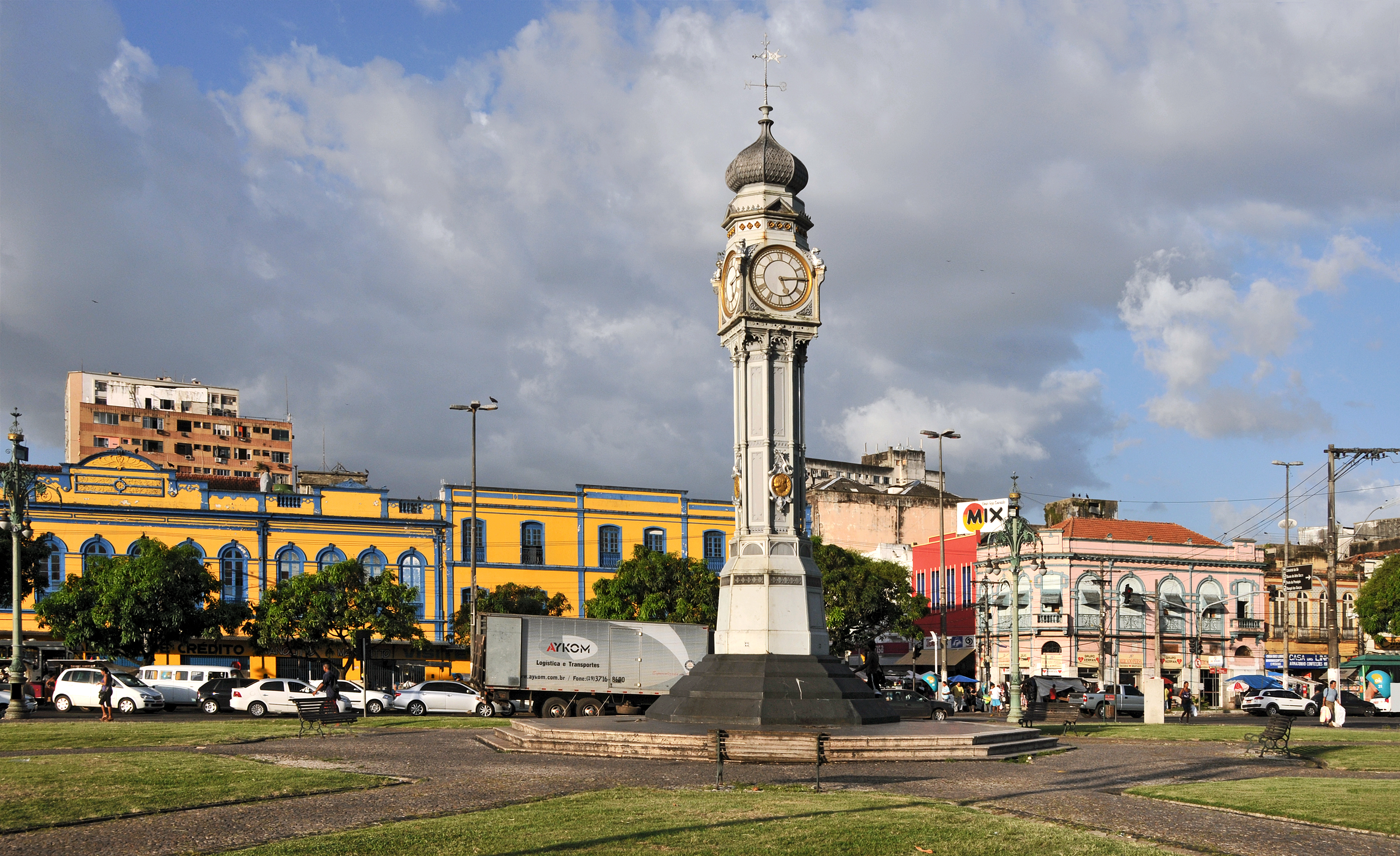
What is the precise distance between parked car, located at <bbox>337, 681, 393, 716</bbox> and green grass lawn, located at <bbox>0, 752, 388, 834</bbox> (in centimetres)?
1867

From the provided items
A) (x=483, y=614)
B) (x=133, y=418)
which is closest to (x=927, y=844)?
(x=483, y=614)

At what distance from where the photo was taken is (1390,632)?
62.8 m

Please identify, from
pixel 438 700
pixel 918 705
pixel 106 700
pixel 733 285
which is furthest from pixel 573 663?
pixel 733 285

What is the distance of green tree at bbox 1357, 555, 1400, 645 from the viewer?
6050 cm

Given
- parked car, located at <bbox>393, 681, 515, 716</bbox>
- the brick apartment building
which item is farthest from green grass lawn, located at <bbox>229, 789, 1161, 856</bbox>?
the brick apartment building

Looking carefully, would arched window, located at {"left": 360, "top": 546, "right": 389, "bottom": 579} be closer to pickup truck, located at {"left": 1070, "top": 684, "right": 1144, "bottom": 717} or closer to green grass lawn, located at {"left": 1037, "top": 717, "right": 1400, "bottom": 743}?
pickup truck, located at {"left": 1070, "top": 684, "right": 1144, "bottom": 717}

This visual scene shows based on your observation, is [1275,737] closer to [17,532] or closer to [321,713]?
[321,713]

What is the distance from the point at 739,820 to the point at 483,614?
23485 mm

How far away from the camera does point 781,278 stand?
25547 millimetres

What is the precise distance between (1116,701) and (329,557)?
34.6 meters

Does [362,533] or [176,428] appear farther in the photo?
[176,428]

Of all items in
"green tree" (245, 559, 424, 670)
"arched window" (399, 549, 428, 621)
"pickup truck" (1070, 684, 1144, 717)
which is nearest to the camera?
"pickup truck" (1070, 684, 1144, 717)

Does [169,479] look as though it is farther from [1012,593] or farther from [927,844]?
[927,844]

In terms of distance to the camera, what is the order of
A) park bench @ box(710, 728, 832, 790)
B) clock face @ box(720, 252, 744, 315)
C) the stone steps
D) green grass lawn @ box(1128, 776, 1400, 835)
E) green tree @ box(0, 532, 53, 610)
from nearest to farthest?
1. green grass lawn @ box(1128, 776, 1400, 835)
2. park bench @ box(710, 728, 832, 790)
3. the stone steps
4. clock face @ box(720, 252, 744, 315)
5. green tree @ box(0, 532, 53, 610)
